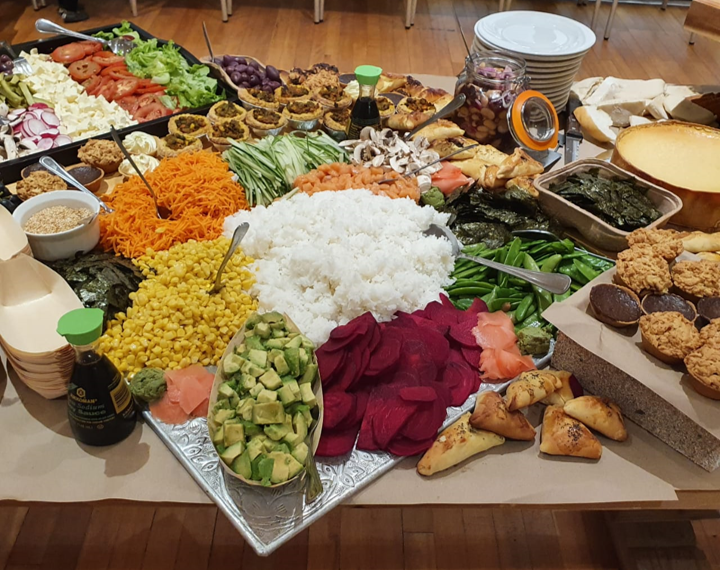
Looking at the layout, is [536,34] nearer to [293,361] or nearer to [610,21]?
[293,361]

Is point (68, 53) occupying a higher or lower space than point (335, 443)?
higher

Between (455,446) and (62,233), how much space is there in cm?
146

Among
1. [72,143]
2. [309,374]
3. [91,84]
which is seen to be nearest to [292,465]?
[309,374]

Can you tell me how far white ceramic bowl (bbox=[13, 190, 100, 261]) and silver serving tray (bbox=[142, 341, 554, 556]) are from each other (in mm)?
744

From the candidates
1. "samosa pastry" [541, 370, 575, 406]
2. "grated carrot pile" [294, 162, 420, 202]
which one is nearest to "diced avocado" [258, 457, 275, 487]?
"samosa pastry" [541, 370, 575, 406]

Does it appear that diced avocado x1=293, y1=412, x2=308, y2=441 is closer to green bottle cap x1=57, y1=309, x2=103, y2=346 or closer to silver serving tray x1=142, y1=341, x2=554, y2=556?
→ silver serving tray x1=142, y1=341, x2=554, y2=556

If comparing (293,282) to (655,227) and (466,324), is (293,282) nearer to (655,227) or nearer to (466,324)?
(466,324)

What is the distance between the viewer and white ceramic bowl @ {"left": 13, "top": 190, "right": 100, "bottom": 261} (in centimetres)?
195

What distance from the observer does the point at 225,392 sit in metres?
1.47

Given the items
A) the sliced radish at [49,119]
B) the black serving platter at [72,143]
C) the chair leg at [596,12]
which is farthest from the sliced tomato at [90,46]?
the chair leg at [596,12]

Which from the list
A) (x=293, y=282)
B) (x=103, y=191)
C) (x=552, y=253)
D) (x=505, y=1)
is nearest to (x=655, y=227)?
(x=552, y=253)

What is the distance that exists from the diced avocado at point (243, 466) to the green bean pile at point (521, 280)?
949 mm

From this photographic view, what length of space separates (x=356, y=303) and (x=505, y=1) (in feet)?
17.5

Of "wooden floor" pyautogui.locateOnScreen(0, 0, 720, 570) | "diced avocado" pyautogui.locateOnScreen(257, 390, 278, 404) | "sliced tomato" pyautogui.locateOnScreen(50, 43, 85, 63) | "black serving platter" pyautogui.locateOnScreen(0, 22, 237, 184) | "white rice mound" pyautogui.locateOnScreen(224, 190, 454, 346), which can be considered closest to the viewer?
"diced avocado" pyautogui.locateOnScreen(257, 390, 278, 404)
